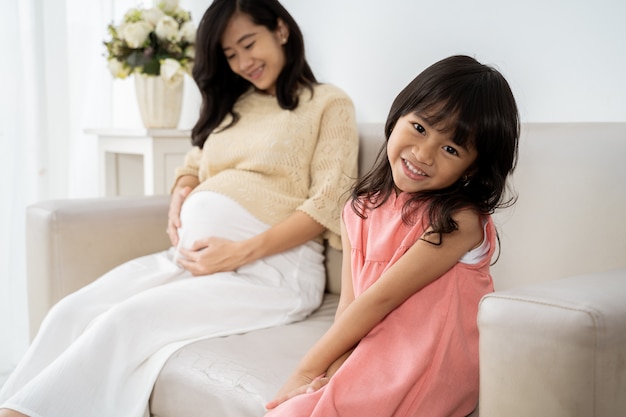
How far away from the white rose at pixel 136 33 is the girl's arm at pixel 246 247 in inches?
38.9

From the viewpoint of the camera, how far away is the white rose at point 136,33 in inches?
90.7

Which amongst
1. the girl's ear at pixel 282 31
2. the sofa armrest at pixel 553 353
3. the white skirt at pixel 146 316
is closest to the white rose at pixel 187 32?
the girl's ear at pixel 282 31

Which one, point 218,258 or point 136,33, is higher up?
point 136,33

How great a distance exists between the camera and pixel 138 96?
8.10 feet

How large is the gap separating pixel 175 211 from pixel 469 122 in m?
1.04

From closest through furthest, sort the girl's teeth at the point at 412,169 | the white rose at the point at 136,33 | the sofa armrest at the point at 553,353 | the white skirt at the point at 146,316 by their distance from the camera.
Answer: the sofa armrest at the point at 553,353 → the girl's teeth at the point at 412,169 → the white skirt at the point at 146,316 → the white rose at the point at 136,33

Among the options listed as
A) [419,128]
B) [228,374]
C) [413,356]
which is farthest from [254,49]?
[413,356]

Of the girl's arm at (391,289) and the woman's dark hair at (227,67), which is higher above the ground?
the woman's dark hair at (227,67)

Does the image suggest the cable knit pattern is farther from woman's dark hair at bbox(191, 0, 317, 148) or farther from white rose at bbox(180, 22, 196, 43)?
white rose at bbox(180, 22, 196, 43)

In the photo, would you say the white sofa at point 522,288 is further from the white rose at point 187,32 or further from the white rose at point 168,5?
the white rose at point 168,5

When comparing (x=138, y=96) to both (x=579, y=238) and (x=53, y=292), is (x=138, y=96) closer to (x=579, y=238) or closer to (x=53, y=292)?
(x=53, y=292)

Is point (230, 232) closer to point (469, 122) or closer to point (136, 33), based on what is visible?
point (469, 122)

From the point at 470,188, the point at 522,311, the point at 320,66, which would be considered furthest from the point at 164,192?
the point at 522,311

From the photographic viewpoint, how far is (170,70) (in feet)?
7.62
